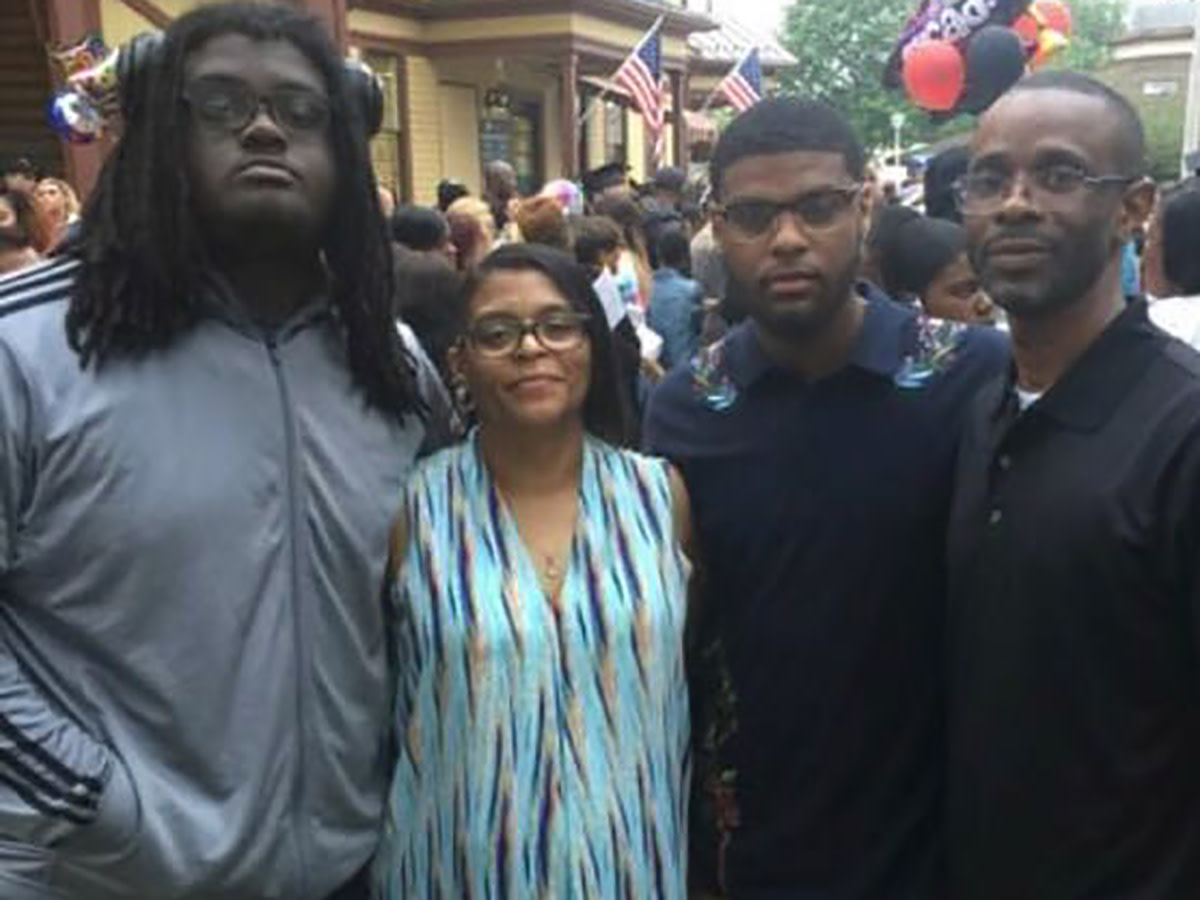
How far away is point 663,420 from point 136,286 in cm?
108

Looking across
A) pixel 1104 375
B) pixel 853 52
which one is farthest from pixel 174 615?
pixel 853 52

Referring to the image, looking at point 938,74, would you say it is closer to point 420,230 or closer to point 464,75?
point 420,230

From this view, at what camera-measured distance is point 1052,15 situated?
12.2 meters

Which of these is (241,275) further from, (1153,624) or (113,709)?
(1153,624)

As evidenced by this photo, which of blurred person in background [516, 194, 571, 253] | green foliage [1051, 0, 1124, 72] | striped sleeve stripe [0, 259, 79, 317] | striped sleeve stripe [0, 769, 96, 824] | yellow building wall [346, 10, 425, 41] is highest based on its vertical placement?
green foliage [1051, 0, 1124, 72]

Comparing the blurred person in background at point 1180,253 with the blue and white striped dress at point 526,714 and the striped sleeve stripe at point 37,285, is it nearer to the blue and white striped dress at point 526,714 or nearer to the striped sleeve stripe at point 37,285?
the blue and white striped dress at point 526,714

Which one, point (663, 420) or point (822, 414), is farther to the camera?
point (663, 420)

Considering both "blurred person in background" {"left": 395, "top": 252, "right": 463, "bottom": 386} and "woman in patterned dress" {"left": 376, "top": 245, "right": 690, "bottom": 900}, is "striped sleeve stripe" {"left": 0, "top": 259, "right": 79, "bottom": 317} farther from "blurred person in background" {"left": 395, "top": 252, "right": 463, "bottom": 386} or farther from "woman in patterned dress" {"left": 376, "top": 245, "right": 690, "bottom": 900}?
"blurred person in background" {"left": 395, "top": 252, "right": 463, "bottom": 386}

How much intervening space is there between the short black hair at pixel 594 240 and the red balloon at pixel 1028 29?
5552 millimetres

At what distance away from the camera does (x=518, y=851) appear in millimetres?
2324

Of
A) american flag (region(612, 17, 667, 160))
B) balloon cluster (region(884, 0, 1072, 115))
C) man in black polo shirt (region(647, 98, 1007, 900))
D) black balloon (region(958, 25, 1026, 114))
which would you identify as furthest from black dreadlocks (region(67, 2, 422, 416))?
american flag (region(612, 17, 667, 160))

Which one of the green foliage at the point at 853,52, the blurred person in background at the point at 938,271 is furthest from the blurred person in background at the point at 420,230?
the green foliage at the point at 853,52

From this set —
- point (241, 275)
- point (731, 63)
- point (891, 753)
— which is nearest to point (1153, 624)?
point (891, 753)

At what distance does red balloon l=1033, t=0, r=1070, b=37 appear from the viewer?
12.0 meters
